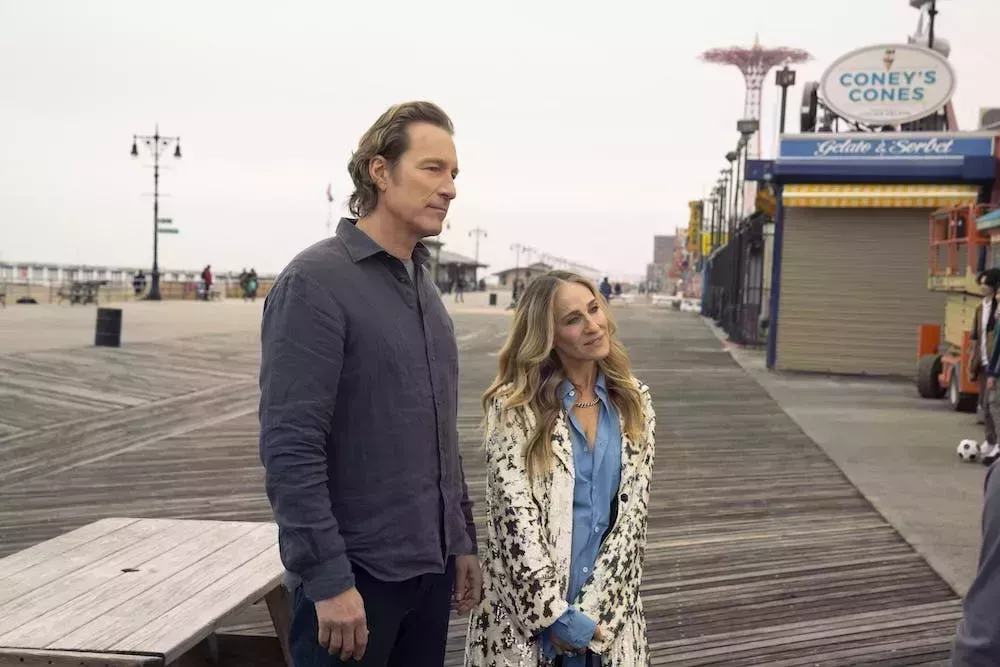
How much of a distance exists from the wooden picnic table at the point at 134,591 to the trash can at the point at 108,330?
15.2 m

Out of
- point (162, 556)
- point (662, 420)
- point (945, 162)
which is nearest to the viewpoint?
point (162, 556)

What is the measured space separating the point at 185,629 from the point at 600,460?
1.24 meters

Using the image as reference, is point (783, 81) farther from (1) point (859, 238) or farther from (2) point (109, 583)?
(2) point (109, 583)

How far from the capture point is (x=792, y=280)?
18344mm

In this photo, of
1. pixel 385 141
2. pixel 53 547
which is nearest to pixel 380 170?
pixel 385 141

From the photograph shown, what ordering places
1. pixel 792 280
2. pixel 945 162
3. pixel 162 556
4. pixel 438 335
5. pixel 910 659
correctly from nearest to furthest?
pixel 438 335 < pixel 162 556 < pixel 910 659 < pixel 945 162 < pixel 792 280

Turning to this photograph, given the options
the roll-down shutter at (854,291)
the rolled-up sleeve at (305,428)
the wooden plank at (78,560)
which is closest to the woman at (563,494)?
the rolled-up sleeve at (305,428)

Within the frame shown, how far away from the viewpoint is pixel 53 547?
12.3 feet

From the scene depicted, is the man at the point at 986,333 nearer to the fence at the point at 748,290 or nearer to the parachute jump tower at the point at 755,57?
the fence at the point at 748,290

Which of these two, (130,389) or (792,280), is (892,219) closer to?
(792,280)

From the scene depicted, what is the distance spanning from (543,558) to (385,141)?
3.86 ft

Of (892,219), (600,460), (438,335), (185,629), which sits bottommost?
(185,629)

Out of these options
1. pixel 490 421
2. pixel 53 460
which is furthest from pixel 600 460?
pixel 53 460

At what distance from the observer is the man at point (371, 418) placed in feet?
7.77
